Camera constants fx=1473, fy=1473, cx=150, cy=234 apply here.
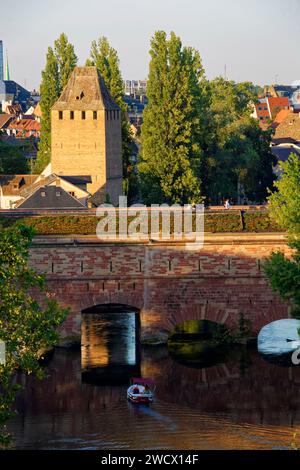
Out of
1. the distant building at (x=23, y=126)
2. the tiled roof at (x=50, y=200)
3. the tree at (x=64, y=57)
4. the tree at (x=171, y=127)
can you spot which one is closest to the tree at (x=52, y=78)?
the tree at (x=64, y=57)

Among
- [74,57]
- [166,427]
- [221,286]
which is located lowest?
[166,427]

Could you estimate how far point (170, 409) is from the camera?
143ft

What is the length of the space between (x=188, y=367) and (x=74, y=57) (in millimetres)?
50629

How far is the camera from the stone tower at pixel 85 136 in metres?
84.9

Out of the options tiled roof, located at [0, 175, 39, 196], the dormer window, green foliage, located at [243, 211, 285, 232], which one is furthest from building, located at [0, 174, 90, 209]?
green foliage, located at [243, 211, 285, 232]

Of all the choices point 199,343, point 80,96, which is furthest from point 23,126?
point 199,343

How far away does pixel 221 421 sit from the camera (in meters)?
42.4

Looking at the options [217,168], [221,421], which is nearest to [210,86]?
[217,168]

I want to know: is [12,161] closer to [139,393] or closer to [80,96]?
[80,96]

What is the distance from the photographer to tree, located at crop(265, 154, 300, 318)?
131ft

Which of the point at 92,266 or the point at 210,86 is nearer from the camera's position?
the point at 92,266

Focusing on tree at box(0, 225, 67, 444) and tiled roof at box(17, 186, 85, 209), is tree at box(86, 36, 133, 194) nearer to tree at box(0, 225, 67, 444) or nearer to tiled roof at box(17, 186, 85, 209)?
tiled roof at box(17, 186, 85, 209)

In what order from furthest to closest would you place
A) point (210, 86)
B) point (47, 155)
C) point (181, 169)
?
point (210, 86)
point (47, 155)
point (181, 169)

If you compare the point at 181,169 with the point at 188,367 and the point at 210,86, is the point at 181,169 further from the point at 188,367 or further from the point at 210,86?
the point at 188,367
